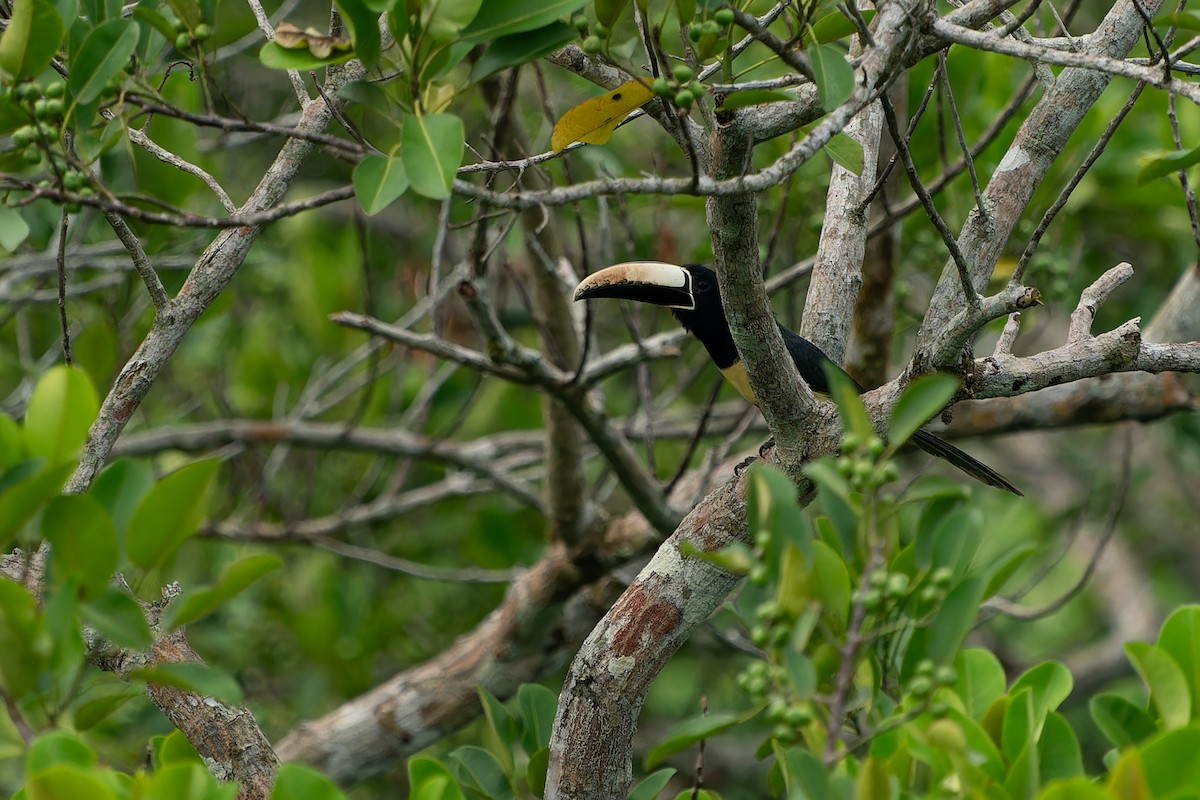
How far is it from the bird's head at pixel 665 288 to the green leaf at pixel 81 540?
1.72 meters

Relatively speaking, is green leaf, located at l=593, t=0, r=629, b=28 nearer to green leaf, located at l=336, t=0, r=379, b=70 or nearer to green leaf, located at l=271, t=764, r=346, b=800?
green leaf, located at l=336, t=0, r=379, b=70

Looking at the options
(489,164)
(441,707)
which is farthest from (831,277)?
(441,707)

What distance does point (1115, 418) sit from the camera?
4148mm

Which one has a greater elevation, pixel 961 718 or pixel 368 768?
pixel 961 718

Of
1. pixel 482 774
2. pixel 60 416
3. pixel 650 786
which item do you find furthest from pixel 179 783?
pixel 650 786

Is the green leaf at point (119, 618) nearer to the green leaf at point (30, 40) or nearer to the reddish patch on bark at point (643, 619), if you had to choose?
the green leaf at point (30, 40)

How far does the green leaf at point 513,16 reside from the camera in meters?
1.65

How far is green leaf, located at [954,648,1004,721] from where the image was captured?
1863mm

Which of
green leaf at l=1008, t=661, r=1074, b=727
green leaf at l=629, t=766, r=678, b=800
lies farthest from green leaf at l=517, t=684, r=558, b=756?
green leaf at l=1008, t=661, r=1074, b=727

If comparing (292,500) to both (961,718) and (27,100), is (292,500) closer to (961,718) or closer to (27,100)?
(27,100)

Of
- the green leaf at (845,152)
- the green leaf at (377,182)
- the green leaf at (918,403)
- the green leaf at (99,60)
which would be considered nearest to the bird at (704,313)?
the green leaf at (845,152)

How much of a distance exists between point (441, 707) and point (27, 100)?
2.82m

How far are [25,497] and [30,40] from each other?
0.74 m

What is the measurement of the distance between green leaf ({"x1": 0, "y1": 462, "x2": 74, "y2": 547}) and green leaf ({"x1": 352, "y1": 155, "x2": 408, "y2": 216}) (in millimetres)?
542
